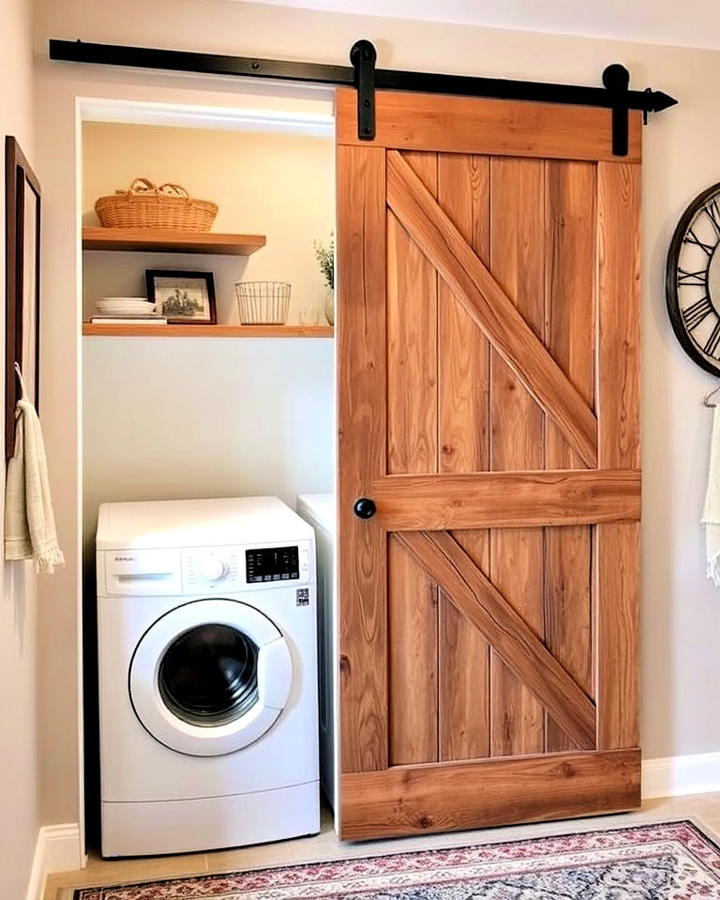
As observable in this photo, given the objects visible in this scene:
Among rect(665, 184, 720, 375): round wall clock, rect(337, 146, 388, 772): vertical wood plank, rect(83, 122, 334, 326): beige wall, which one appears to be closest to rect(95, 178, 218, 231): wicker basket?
rect(83, 122, 334, 326): beige wall

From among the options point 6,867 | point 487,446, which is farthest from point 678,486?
point 6,867

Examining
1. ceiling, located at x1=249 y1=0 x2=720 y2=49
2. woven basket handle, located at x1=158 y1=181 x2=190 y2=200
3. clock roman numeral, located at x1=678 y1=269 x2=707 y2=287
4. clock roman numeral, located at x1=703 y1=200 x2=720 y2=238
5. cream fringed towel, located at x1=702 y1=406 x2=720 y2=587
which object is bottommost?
cream fringed towel, located at x1=702 y1=406 x2=720 y2=587

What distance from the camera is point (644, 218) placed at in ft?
9.77

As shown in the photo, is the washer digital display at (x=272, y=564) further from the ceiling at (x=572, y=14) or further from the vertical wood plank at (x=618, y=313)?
the ceiling at (x=572, y=14)

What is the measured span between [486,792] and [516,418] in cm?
113

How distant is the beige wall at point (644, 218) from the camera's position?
8.50ft

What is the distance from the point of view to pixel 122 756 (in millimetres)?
2670

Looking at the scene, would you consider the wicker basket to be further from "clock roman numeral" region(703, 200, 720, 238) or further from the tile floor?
the tile floor

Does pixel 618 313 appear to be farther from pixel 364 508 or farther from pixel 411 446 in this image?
pixel 364 508

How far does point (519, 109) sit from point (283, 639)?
5.61 feet

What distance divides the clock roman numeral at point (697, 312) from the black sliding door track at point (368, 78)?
527 mm

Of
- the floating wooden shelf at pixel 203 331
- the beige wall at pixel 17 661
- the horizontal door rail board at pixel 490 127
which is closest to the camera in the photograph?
the beige wall at pixel 17 661

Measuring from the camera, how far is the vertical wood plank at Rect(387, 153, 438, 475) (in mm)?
2748

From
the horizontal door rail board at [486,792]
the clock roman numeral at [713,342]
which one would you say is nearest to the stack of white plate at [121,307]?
the horizontal door rail board at [486,792]
